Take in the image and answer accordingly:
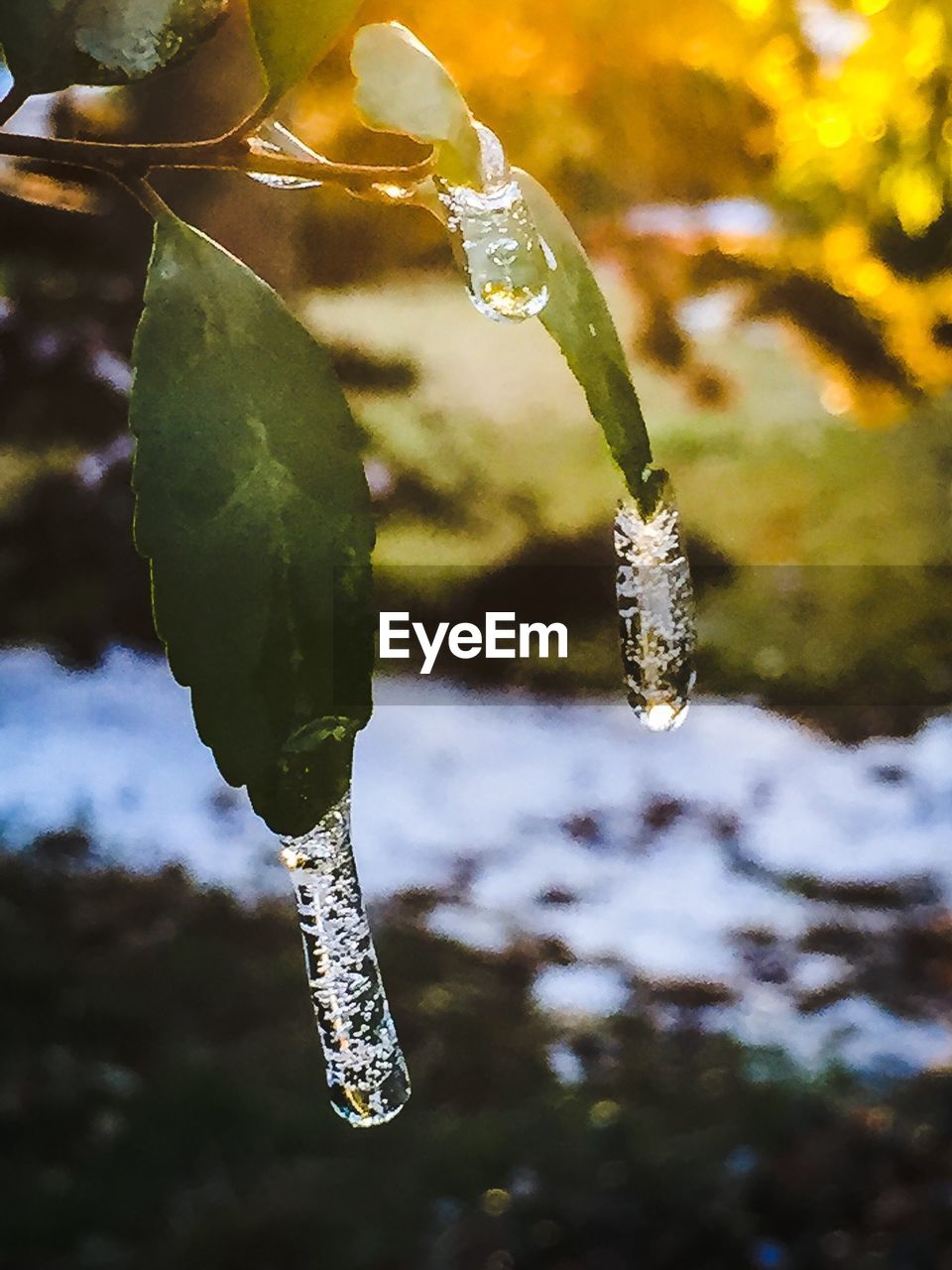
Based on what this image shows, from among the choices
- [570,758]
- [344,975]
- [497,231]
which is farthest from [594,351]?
[570,758]

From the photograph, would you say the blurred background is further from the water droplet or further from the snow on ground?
the water droplet

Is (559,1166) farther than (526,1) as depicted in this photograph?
Yes

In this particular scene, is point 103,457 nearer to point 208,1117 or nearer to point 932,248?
point 208,1117

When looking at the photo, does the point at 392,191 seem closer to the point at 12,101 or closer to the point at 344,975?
the point at 12,101

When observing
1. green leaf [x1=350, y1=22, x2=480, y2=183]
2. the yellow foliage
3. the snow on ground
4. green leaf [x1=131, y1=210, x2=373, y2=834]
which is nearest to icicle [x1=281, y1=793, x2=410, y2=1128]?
green leaf [x1=131, y1=210, x2=373, y2=834]

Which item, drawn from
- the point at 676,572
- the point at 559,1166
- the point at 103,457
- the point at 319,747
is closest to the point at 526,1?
the point at 103,457

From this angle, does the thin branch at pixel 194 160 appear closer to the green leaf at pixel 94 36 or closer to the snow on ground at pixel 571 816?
the green leaf at pixel 94 36
